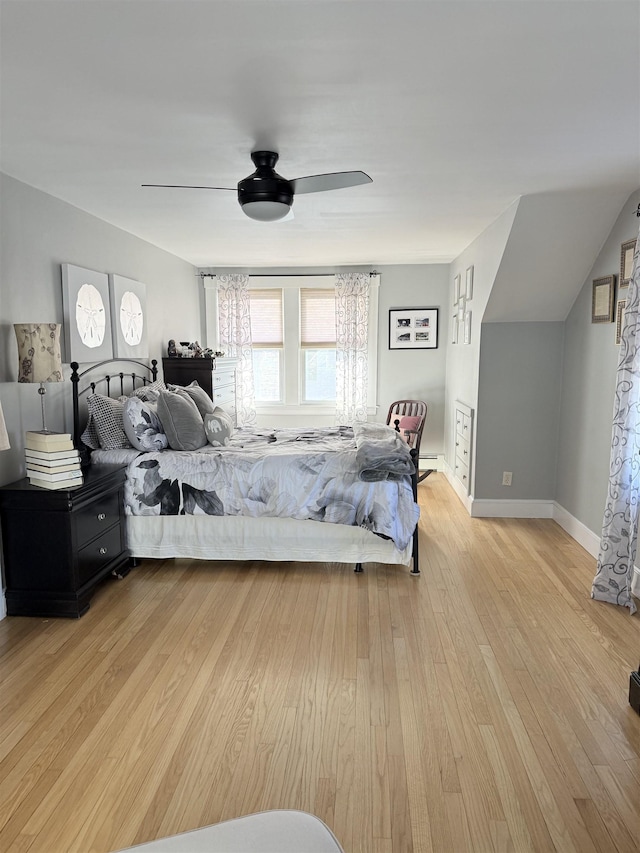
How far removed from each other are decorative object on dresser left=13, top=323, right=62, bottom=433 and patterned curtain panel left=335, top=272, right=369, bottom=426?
3945 mm

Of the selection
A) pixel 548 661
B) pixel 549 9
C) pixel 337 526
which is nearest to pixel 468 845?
pixel 548 661

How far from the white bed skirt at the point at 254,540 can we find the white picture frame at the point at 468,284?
2632 mm

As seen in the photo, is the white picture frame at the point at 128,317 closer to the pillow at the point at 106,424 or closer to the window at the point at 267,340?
the pillow at the point at 106,424

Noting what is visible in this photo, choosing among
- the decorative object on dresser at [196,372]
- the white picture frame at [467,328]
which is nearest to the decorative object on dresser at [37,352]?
the decorative object on dresser at [196,372]

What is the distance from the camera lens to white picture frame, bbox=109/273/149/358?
4324mm

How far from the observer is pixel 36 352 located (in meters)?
2.97

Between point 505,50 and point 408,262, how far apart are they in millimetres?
4676

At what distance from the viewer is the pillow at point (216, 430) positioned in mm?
4070

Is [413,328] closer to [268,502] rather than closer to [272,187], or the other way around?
[268,502]

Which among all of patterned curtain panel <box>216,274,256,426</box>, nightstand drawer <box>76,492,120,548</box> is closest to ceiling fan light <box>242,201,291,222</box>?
nightstand drawer <box>76,492,120,548</box>

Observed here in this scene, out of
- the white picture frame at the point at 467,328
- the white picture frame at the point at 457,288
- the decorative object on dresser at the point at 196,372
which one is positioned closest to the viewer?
the white picture frame at the point at 467,328

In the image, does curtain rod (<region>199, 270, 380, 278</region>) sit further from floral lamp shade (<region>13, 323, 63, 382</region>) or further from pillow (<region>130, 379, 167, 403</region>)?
floral lamp shade (<region>13, 323, 63, 382</region>)

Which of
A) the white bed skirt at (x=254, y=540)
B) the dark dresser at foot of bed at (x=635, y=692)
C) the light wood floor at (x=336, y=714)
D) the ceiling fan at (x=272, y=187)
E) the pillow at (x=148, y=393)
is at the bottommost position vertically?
the light wood floor at (x=336, y=714)

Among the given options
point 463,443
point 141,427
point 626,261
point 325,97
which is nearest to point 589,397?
point 626,261
